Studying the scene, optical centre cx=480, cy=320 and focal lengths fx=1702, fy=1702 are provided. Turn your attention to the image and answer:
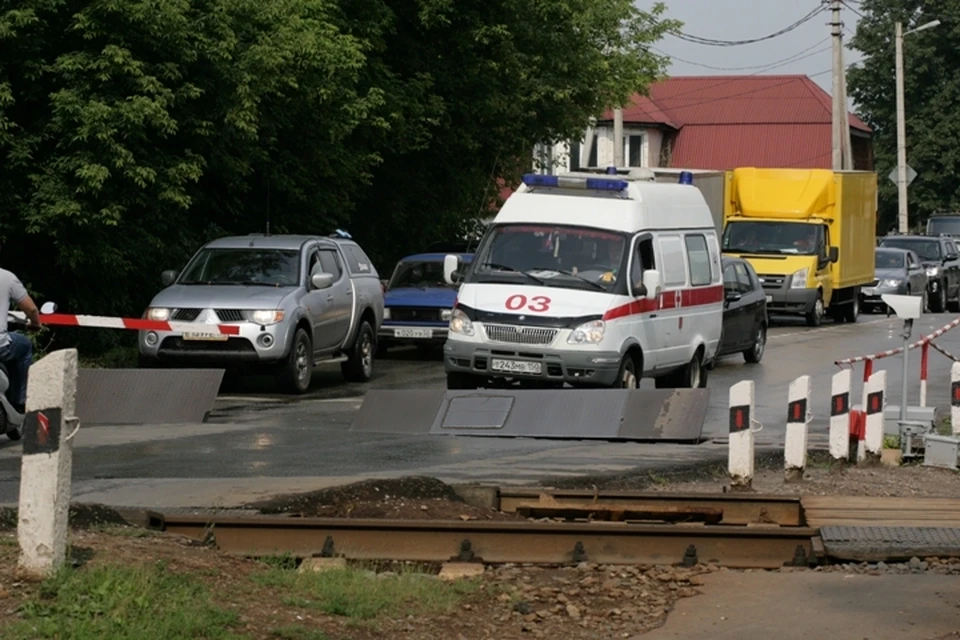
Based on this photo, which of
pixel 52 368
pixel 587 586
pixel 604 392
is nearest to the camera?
pixel 52 368

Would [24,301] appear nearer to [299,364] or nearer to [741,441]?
[741,441]

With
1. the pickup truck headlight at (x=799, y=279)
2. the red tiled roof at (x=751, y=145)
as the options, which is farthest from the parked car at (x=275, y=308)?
the red tiled roof at (x=751, y=145)

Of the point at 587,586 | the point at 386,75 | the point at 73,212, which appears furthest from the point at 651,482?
the point at 386,75

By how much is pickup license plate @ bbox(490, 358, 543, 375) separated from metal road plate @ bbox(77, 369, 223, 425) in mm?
2811

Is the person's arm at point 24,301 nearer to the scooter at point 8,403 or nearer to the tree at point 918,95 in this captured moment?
the scooter at point 8,403

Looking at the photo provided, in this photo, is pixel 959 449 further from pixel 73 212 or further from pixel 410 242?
pixel 410 242

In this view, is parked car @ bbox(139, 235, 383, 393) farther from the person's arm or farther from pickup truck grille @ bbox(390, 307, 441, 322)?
the person's arm

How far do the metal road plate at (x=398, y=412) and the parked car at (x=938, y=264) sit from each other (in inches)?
1171

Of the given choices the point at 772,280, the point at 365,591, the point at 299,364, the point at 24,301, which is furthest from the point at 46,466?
the point at 772,280

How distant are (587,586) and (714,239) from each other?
13186 millimetres

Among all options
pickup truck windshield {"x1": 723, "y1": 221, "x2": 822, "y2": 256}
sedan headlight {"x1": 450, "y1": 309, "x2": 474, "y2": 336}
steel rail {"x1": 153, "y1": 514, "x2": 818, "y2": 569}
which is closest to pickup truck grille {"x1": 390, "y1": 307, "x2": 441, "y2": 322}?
sedan headlight {"x1": 450, "y1": 309, "x2": 474, "y2": 336}

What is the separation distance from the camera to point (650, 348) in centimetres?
1847

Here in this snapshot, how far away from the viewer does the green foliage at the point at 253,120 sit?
813 inches

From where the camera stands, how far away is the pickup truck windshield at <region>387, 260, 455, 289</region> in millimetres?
26047
